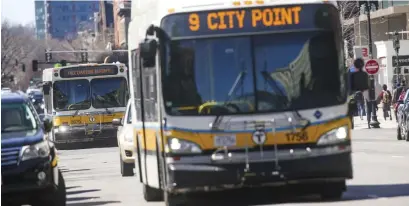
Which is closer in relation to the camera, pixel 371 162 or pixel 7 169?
pixel 7 169

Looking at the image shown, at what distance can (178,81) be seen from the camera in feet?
49.4

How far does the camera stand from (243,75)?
591 inches

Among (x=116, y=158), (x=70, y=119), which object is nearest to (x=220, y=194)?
(x=116, y=158)

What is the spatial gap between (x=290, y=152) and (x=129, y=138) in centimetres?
1084

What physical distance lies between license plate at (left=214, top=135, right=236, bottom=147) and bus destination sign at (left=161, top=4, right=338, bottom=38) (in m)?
1.34

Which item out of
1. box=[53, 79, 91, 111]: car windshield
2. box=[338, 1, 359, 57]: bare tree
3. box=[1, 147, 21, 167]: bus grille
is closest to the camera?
box=[1, 147, 21, 167]: bus grille

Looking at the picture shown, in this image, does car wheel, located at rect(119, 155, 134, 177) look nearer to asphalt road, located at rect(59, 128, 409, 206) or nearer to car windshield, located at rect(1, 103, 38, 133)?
asphalt road, located at rect(59, 128, 409, 206)

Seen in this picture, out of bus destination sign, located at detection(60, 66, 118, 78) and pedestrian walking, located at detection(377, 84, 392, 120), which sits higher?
bus destination sign, located at detection(60, 66, 118, 78)

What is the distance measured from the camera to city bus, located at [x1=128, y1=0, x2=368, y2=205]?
15.0 m

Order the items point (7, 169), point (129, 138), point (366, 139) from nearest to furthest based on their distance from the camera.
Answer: point (7, 169) < point (129, 138) < point (366, 139)

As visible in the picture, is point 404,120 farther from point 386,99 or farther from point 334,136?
point 334,136

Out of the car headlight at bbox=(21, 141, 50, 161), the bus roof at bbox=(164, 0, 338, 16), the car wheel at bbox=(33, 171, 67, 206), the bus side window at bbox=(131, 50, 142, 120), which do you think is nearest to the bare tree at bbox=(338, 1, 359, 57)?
the bus side window at bbox=(131, 50, 142, 120)

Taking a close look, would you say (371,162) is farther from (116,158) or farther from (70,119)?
(70,119)

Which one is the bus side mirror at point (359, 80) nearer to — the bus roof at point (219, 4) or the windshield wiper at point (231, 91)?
the bus roof at point (219, 4)
